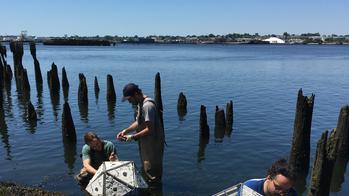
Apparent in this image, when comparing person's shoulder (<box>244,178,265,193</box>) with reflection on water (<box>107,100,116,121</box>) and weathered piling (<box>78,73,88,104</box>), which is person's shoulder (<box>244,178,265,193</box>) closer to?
reflection on water (<box>107,100,116,121</box>)

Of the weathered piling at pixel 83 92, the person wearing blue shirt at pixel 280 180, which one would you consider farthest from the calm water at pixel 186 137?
the person wearing blue shirt at pixel 280 180

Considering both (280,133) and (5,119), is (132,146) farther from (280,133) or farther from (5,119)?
(5,119)

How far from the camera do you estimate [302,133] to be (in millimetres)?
13852

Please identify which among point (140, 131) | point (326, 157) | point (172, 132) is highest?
point (140, 131)

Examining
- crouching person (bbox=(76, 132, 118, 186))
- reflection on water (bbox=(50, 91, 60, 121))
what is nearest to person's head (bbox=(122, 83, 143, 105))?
crouching person (bbox=(76, 132, 118, 186))

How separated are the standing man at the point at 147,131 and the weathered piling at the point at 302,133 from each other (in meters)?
5.58

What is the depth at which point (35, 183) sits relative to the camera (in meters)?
13.7

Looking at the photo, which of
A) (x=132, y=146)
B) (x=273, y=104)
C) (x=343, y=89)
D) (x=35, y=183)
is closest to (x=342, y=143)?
(x=132, y=146)

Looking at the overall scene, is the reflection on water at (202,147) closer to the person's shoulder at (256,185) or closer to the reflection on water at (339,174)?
the reflection on water at (339,174)

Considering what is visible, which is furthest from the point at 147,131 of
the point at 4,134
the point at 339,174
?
the point at 4,134

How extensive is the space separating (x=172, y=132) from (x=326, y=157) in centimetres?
1205

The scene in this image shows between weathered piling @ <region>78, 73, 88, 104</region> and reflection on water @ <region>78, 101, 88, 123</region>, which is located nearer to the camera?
reflection on water @ <region>78, 101, 88, 123</region>

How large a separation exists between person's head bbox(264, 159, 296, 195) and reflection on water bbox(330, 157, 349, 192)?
9320 mm

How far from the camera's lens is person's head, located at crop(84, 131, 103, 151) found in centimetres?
957
